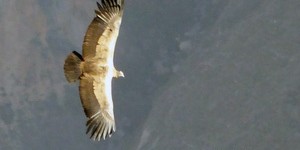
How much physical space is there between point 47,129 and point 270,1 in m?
30.5

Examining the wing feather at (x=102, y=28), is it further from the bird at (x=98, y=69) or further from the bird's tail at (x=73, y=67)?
the bird's tail at (x=73, y=67)

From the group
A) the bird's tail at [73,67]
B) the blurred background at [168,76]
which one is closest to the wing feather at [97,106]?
Result: the bird's tail at [73,67]

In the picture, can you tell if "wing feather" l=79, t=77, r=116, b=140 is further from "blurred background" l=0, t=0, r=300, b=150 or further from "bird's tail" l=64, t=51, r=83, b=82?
"blurred background" l=0, t=0, r=300, b=150

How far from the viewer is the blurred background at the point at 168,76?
124500mm

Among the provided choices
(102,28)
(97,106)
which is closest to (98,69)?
(97,106)

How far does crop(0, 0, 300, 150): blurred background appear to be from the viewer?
408 ft

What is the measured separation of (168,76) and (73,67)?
77.0 meters

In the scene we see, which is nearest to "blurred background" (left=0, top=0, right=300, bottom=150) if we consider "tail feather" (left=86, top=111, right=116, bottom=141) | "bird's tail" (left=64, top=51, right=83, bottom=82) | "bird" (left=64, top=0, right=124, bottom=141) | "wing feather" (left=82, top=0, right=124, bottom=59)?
"tail feather" (left=86, top=111, right=116, bottom=141)

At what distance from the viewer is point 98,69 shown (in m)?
58.5

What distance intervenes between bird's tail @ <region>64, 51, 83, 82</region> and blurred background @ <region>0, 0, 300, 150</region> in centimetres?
6470

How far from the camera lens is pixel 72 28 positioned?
138 m

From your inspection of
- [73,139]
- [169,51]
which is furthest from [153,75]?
[73,139]

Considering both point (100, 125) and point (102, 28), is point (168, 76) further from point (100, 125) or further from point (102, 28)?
point (102, 28)

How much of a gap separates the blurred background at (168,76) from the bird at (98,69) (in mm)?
63351
